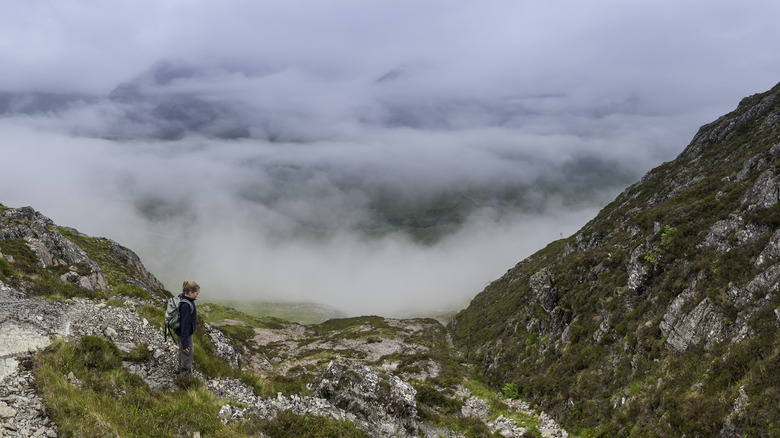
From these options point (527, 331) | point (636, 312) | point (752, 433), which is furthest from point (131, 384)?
point (527, 331)

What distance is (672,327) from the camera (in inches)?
826

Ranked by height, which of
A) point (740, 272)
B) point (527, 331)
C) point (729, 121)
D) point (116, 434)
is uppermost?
point (729, 121)

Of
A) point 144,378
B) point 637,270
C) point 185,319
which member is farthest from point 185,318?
point 637,270

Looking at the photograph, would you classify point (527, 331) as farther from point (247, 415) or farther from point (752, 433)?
point (247, 415)

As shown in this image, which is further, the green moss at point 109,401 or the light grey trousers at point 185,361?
the light grey trousers at point 185,361

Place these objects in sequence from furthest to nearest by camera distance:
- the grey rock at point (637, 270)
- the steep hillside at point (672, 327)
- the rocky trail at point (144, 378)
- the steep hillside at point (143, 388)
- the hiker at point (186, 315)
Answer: the grey rock at point (637, 270) → the steep hillside at point (672, 327) → the hiker at point (186, 315) → the steep hillside at point (143, 388) → the rocky trail at point (144, 378)

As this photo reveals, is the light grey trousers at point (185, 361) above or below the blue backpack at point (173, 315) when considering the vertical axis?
below

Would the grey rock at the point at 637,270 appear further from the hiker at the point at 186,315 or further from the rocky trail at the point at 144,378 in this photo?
the hiker at the point at 186,315

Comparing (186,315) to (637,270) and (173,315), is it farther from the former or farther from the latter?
(637,270)

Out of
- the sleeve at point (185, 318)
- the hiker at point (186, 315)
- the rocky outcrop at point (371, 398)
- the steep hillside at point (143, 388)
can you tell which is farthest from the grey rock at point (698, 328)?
the sleeve at point (185, 318)

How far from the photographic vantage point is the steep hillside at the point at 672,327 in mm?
14969

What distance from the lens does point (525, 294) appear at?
5466 cm

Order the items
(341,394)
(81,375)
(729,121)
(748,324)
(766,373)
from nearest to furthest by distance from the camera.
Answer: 1. (81,375)
2. (766,373)
3. (748,324)
4. (341,394)
5. (729,121)

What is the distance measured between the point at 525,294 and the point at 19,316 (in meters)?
55.7
